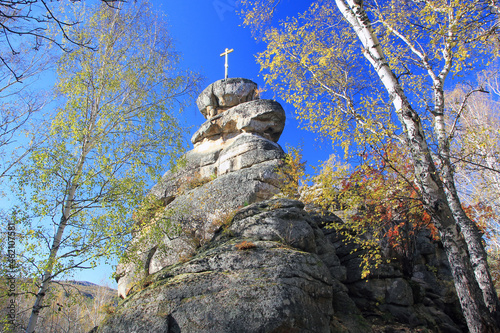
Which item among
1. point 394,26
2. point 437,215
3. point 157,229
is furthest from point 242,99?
point 437,215

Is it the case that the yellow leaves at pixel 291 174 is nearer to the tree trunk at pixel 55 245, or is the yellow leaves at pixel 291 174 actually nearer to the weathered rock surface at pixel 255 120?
the weathered rock surface at pixel 255 120

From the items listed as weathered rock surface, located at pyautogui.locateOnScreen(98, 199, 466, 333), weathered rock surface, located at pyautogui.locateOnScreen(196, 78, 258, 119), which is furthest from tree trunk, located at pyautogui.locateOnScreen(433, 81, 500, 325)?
weathered rock surface, located at pyautogui.locateOnScreen(196, 78, 258, 119)

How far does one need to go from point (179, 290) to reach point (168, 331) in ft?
2.89

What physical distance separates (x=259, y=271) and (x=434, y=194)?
13.6 feet

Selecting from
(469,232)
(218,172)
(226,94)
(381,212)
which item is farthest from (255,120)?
(469,232)

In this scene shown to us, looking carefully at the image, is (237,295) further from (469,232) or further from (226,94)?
(226,94)

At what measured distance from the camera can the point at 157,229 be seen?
357 inches

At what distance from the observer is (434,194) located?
22.3ft

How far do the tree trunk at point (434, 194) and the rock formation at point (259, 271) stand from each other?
2.52 meters

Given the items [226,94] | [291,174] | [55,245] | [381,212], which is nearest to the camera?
[55,245]

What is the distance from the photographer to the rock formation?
19.7 feet

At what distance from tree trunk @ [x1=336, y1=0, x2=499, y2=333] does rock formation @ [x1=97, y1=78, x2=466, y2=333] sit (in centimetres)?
252

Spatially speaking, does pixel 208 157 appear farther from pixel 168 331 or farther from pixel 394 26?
pixel 168 331

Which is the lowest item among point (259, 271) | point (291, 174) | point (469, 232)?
point (259, 271)
